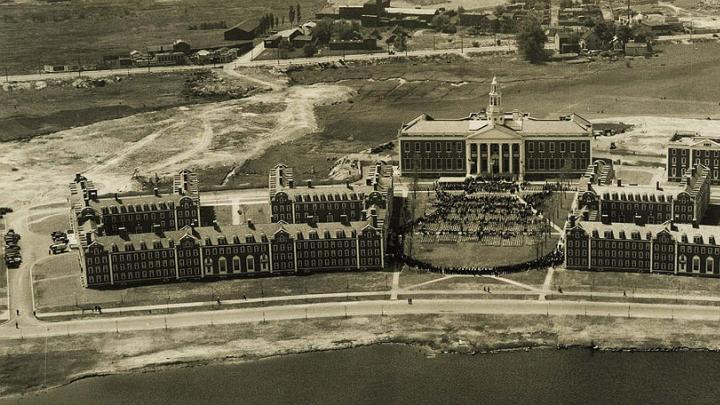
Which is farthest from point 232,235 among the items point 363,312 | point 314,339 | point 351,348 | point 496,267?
point 496,267

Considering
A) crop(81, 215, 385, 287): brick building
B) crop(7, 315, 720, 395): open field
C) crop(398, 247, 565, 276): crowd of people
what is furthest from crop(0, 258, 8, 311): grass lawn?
crop(398, 247, 565, 276): crowd of people

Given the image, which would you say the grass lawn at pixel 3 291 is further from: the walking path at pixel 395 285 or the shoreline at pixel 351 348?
the walking path at pixel 395 285

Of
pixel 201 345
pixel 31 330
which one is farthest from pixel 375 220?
pixel 31 330

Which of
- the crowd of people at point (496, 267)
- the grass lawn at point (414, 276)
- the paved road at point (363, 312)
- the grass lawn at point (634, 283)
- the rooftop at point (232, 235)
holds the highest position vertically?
the rooftop at point (232, 235)

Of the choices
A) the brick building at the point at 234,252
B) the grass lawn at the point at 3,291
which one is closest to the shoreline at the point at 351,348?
the brick building at the point at 234,252

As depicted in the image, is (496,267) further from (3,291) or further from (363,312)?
(3,291)

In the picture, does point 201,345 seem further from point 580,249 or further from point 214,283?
point 580,249
